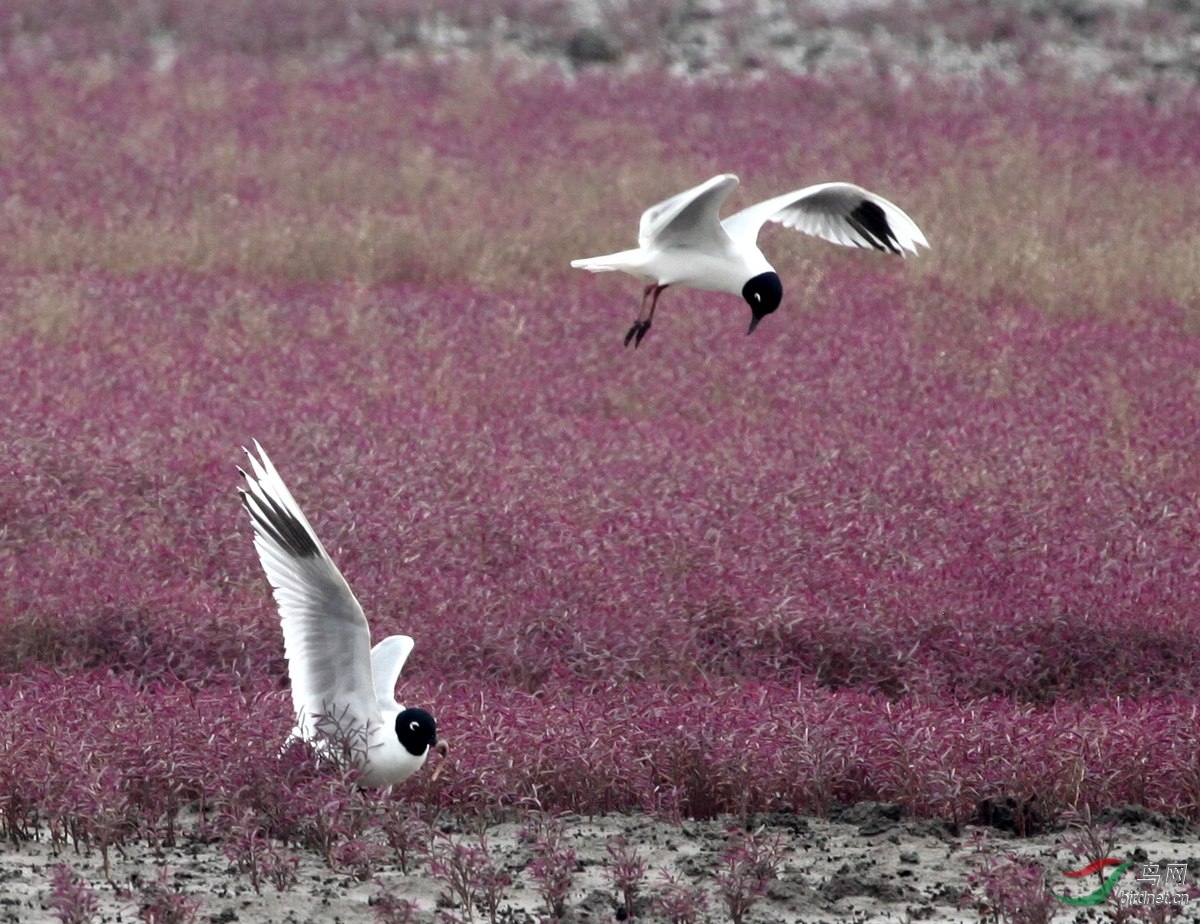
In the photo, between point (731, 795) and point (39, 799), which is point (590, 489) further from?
point (39, 799)

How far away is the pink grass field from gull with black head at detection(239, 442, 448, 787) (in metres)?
0.20

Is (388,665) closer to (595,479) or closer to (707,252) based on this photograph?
(707,252)

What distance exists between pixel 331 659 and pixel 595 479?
325 cm

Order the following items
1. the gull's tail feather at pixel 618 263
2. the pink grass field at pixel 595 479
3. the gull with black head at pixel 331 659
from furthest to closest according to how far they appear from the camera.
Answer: the gull's tail feather at pixel 618 263
the pink grass field at pixel 595 479
the gull with black head at pixel 331 659

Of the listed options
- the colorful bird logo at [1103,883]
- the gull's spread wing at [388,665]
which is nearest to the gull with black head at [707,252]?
the gull's spread wing at [388,665]

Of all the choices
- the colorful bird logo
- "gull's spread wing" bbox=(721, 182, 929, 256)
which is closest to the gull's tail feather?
"gull's spread wing" bbox=(721, 182, 929, 256)

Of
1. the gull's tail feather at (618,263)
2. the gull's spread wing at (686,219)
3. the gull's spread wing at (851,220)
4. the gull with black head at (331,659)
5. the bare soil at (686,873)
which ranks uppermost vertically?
the gull's spread wing at (851,220)

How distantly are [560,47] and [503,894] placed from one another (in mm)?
17038

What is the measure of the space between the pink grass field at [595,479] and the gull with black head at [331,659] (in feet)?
0.64

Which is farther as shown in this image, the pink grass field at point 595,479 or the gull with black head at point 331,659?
the pink grass field at point 595,479

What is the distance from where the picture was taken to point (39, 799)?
5875 millimetres

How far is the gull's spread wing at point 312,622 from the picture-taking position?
6031mm

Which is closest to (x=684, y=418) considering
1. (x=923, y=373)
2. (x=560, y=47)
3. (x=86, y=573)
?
(x=923, y=373)

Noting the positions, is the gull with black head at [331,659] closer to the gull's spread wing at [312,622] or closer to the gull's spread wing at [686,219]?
the gull's spread wing at [312,622]
